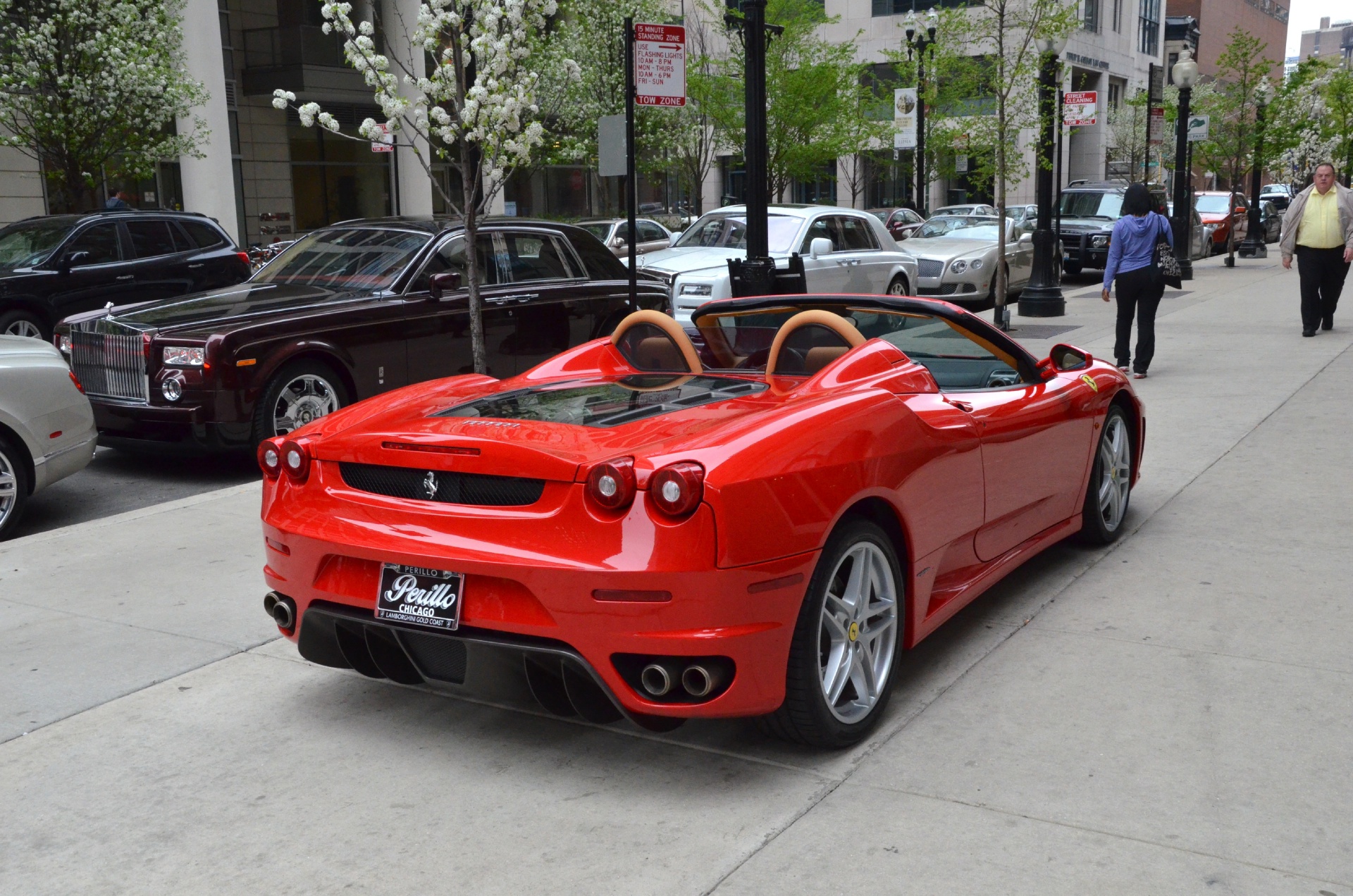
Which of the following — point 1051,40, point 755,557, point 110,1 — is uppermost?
point 110,1

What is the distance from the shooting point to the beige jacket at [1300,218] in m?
14.1

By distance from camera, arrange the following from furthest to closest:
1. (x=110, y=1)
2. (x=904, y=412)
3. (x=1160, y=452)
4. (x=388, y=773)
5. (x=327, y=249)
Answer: (x=110, y=1), (x=327, y=249), (x=1160, y=452), (x=904, y=412), (x=388, y=773)

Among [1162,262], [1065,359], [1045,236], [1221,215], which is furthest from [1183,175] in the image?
[1065,359]

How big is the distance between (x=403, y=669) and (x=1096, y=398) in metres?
3.42

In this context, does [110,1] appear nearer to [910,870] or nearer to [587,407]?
[587,407]

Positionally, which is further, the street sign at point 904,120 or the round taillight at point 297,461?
the street sign at point 904,120

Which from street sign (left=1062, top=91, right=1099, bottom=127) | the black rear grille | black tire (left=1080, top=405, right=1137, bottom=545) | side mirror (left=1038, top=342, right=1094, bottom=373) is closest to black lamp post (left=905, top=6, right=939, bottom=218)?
street sign (left=1062, top=91, right=1099, bottom=127)

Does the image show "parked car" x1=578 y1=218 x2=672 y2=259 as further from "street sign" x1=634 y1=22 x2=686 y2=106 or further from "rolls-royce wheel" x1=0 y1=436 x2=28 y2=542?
"rolls-royce wheel" x1=0 y1=436 x2=28 y2=542

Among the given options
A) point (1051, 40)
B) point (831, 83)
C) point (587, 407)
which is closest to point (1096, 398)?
point (587, 407)

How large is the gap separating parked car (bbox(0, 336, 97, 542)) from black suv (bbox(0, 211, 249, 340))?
20.6 feet

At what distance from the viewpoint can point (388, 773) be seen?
12.7 ft

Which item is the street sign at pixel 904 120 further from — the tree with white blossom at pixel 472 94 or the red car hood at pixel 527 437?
the red car hood at pixel 527 437

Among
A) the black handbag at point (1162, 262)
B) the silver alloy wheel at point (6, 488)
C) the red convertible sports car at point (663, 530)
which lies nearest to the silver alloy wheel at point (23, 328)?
the silver alloy wheel at point (6, 488)

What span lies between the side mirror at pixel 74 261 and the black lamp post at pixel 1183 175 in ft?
64.9
